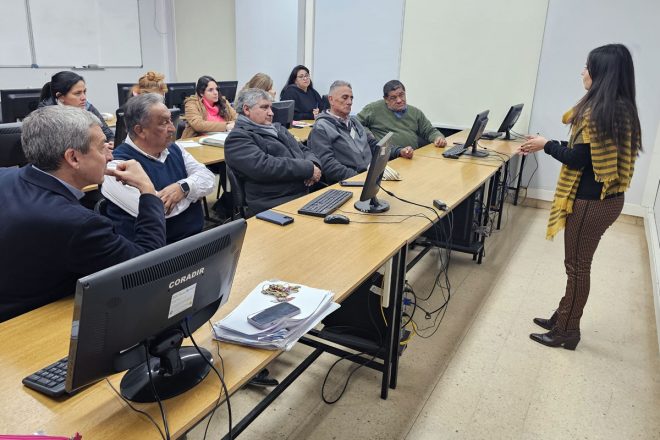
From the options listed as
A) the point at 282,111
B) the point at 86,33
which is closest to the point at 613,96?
the point at 282,111

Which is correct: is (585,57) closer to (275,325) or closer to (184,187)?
(184,187)

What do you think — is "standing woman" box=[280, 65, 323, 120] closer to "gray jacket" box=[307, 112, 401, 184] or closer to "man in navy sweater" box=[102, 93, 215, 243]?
"gray jacket" box=[307, 112, 401, 184]

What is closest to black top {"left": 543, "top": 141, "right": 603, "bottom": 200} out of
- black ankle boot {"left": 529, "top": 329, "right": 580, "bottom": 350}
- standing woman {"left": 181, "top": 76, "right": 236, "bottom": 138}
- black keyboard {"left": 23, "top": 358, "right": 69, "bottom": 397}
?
black ankle boot {"left": 529, "top": 329, "right": 580, "bottom": 350}

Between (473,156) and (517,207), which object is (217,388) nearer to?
(473,156)

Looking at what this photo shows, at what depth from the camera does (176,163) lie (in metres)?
2.35

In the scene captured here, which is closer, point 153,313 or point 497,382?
point 153,313

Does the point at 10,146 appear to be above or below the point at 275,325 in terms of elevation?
above

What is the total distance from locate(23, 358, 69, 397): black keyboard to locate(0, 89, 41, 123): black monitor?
9.23ft

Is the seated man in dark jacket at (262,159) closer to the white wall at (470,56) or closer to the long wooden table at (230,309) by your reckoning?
the long wooden table at (230,309)

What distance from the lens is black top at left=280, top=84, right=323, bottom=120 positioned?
5793 millimetres

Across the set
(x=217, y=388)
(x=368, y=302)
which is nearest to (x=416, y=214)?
(x=368, y=302)

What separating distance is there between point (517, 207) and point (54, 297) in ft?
15.7

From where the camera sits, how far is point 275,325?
1313mm

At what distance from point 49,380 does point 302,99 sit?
506cm
